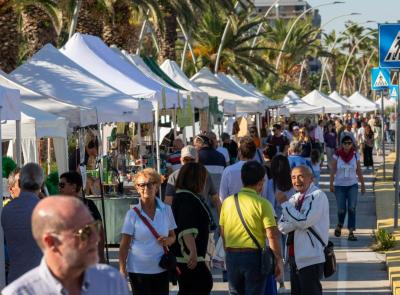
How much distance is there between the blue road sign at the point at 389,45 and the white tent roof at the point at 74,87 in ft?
11.6

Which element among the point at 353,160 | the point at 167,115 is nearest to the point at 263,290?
the point at 353,160

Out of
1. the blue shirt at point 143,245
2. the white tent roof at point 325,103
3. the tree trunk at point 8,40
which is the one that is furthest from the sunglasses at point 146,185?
the white tent roof at point 325,103

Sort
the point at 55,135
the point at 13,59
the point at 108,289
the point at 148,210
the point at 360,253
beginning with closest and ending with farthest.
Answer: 1. the point at 108,289
2. the point at 148,210
3. the point at 55,135
4. the point at 360,253
5. the point at 13,59

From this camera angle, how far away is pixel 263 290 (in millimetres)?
9281

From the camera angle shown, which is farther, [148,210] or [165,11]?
[165,11]

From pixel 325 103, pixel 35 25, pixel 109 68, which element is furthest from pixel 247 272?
pixel 325 103

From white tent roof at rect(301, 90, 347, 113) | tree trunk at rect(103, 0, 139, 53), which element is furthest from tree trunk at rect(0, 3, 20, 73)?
white tent roof at rect(301, 90, 347, 113)

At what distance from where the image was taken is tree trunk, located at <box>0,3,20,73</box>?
2173cm

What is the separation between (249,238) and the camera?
9.16m

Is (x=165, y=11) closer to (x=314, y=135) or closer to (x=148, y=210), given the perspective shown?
(x=314, y=135)

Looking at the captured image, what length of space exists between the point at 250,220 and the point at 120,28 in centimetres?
2534

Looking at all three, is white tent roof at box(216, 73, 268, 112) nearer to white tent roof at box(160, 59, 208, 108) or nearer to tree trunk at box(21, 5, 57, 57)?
white tent roof at box(160, 59, 208, 108)

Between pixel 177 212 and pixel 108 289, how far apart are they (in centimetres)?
531

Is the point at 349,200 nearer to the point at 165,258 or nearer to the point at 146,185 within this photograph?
the point at 146,185
